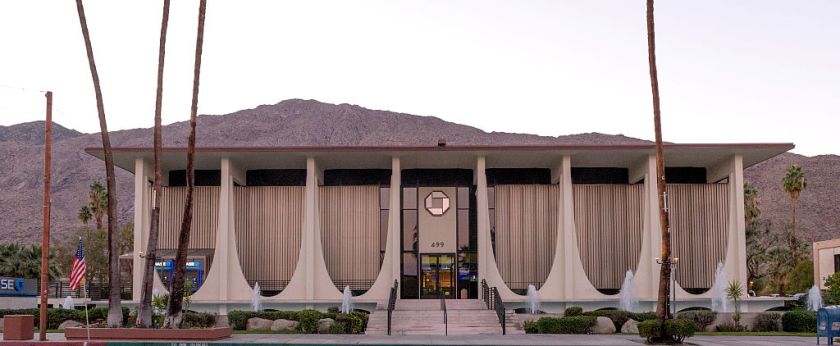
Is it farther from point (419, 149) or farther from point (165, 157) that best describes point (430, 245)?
point (165, 157)

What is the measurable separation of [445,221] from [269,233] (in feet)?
30.3

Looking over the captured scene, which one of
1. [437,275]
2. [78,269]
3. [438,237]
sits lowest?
[437,275]

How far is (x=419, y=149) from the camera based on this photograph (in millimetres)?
45906

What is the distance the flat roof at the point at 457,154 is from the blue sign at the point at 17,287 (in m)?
8.33

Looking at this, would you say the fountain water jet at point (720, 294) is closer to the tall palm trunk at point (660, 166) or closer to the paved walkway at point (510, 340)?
the paved walkway at point (510, 340)

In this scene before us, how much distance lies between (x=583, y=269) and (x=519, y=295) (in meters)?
3.46

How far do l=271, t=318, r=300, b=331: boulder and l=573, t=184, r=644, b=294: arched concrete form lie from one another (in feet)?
54.2

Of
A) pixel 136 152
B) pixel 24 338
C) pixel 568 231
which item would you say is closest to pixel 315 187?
pixel 136 152

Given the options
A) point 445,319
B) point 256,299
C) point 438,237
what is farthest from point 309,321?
point 438,237

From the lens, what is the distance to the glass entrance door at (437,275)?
50938 millimetres

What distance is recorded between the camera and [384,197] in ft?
168

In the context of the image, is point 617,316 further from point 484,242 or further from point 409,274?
point 409,274

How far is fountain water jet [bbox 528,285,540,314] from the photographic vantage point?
45.5 metres

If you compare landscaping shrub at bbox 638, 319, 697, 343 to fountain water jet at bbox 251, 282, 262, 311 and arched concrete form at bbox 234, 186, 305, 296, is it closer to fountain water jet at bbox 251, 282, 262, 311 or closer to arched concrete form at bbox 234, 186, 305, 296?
fountain water jet at bbox 251, 282, 262, 311
